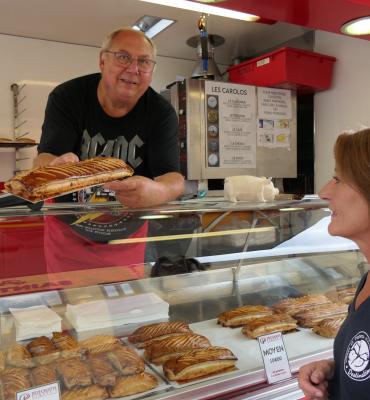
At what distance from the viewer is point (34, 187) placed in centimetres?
107

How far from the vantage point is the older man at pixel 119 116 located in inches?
73.4

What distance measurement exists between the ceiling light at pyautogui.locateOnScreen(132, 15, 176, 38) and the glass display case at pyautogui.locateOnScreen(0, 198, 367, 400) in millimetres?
2935

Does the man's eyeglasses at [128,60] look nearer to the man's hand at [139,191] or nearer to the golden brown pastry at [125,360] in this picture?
the man's hand at [139,191]

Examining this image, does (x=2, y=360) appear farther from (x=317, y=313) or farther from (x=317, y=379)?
(x=317, y=313)

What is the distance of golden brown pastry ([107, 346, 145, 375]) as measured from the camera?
130cm

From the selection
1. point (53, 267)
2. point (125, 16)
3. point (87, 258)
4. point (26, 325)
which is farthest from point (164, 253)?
point (125, 16)

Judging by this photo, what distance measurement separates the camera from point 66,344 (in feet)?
4.46

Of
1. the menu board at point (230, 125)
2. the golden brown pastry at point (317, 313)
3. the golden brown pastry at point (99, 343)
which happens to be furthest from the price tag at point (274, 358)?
the menu board at point (230, 125)

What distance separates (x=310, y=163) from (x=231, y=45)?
1.64m

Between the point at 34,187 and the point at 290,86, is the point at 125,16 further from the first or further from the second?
the point at 34,187

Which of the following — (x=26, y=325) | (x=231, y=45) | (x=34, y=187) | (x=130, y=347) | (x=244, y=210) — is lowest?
(x=130, y=347)

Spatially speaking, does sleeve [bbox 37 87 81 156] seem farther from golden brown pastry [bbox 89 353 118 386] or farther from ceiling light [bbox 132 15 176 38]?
ceiling light [bbox 132 15 176 38]

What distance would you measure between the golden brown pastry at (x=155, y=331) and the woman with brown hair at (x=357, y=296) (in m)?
0.54

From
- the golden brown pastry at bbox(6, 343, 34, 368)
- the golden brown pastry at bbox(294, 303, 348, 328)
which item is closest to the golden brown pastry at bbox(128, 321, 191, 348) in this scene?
the golden brown pastry at bbox(6, 343, 34, 368)
